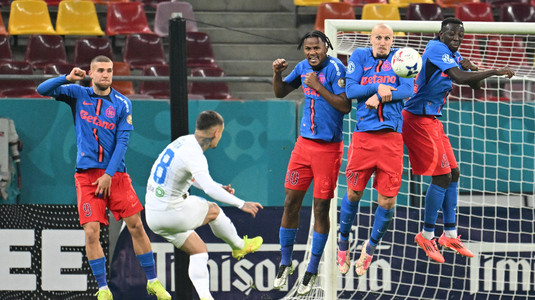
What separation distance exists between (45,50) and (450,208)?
5.90 metres

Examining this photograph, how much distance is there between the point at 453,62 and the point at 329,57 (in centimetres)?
97

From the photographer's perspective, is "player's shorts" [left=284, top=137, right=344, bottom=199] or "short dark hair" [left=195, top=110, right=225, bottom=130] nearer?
"short dark hair" [left=195, top=110, right=225, bottom=130]

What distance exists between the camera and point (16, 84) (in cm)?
1086

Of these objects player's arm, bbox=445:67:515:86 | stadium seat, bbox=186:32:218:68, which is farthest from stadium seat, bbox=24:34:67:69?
player's arm, bbox=445:67:515:86

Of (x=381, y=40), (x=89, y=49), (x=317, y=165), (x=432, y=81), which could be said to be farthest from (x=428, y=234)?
(x=89, y=49)

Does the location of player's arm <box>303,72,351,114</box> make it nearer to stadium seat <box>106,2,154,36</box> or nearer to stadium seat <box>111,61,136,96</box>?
stadium seat <box>111,61,136,96</box>

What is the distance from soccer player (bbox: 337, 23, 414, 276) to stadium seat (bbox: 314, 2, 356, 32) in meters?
4.87

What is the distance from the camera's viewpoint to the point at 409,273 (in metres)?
9.66

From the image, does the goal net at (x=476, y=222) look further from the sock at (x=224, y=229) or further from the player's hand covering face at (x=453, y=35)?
the sock at (x=224, y=229)

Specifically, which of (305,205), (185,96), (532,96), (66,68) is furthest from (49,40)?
(532,96)

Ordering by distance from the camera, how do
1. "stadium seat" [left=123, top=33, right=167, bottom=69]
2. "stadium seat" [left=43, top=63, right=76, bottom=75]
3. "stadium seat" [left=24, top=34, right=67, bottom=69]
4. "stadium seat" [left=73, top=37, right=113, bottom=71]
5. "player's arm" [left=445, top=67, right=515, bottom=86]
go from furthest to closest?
"stadium seat" [left=123, top=33, right=167, bottom=69], "stadium seat" [left=24, top=34, right=67, bottom=69], "stadium seat" [left=73, top=37, right=113, bottom=71], "stadium seat" [left=43, top=63, right=76, bottom=75], "player's arm" [left=445, top=67, right=515, bottom=86]

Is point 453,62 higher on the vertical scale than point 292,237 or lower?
higher

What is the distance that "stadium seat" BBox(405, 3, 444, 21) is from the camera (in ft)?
40.8

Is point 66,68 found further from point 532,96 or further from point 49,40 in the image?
point 532,96
